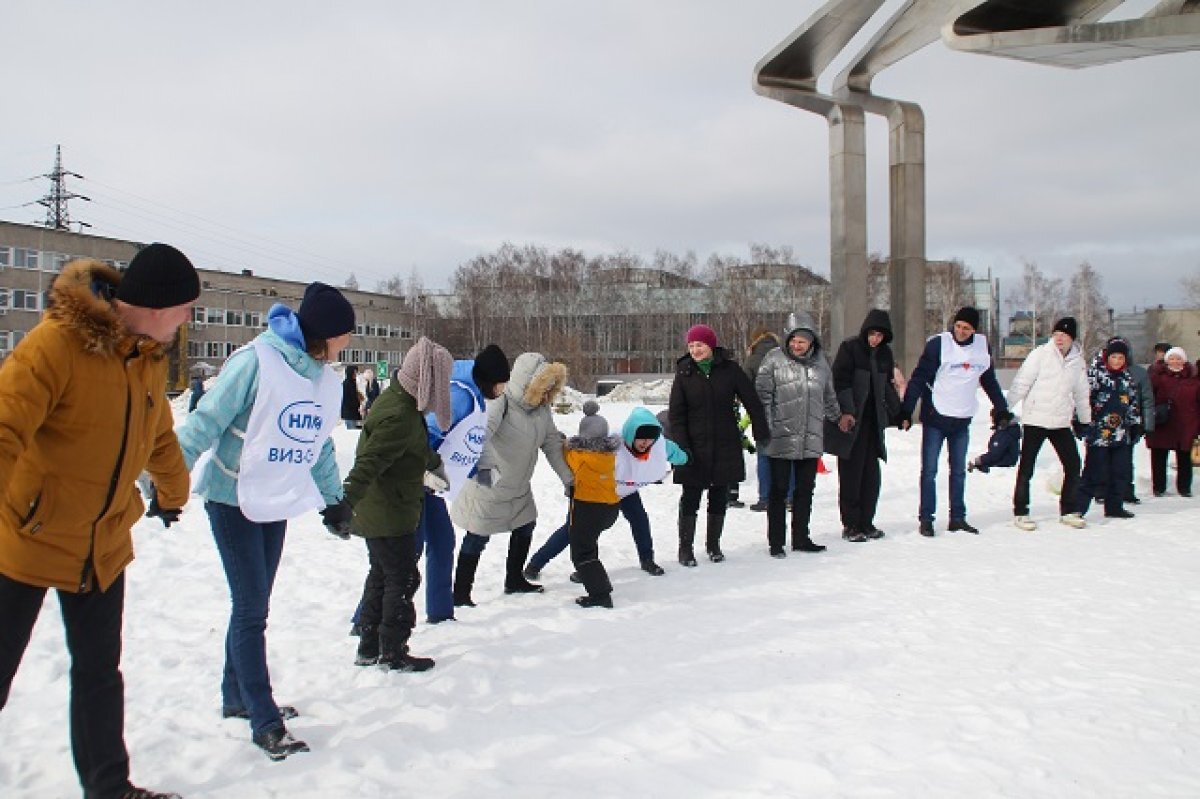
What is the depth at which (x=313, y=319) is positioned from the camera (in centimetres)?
357

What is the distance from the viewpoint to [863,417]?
7871mm

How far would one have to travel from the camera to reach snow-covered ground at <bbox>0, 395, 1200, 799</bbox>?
3.16 m

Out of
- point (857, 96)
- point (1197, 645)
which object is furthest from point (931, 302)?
point (1197, 645)

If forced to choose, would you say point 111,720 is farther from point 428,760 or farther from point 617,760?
point 617,760

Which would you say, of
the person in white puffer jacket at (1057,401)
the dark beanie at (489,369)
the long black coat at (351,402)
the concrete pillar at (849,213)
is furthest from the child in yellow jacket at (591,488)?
the long black coat at (351,402)

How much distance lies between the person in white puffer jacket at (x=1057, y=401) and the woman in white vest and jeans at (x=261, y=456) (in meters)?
7.03

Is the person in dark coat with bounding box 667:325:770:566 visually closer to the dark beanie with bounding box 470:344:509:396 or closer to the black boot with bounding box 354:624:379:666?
the dark beanie with bounding box 470:344:509:396

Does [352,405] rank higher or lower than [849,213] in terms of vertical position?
A: lower

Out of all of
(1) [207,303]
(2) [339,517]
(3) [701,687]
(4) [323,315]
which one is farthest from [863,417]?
(1) [207,303]

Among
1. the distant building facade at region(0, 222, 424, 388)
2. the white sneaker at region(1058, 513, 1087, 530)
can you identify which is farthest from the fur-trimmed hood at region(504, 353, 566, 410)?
the distant building facade at region(0, 222, 424, 388)

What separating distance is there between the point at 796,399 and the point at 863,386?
0.85 metres

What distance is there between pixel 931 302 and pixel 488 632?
59908 mm

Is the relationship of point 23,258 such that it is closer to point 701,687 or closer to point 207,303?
point 207,303

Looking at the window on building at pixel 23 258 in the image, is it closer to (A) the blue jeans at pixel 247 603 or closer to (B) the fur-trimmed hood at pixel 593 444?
(B) the fur-trimmed hood at pixel 593 444
